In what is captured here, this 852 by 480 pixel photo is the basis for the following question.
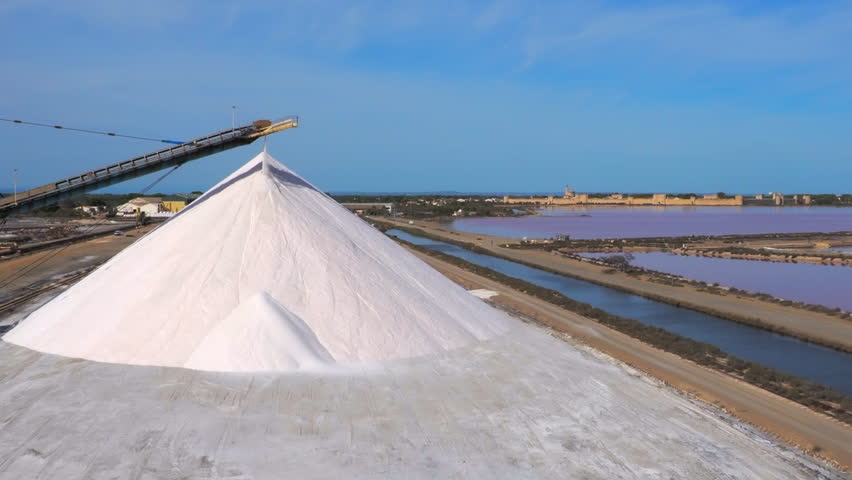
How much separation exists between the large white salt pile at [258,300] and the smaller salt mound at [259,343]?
0.07 feet

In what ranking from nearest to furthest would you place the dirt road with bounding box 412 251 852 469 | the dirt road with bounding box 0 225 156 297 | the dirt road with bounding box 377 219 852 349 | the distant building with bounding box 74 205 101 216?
the dirt road with bounding box 412 251 852 469 < the dirt road with bounding box 377 219 852 349 < the dirt road with bounding box 0 225 156 297 < the distant building with bounding box 74 205 101 216

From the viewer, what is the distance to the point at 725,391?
11.1m

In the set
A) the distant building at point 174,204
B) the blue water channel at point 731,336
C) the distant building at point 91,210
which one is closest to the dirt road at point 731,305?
the blue water channel at point 731,336

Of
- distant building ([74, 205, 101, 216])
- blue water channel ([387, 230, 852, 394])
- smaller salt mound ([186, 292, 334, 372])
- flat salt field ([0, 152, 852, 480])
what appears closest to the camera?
flat salt field ([0, 152, 852, 480])

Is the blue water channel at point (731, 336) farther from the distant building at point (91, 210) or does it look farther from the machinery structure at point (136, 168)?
the distant building at point (91, 210)

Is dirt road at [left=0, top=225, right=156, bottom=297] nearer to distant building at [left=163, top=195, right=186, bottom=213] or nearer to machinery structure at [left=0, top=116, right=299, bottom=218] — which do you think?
machinery structure at [left=0, top=116, right=299, bottom=218]

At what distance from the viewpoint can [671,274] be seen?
100ft

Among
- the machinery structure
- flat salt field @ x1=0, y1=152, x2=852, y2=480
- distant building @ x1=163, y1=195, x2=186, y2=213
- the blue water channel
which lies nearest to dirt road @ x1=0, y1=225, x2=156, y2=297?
the machinery structure

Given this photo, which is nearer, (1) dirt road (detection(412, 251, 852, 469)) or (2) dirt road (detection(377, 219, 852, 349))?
(1) dirt road (detection(412, 251, 852, 469))

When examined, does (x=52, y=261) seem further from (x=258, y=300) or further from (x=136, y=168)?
(x=258, y=300)

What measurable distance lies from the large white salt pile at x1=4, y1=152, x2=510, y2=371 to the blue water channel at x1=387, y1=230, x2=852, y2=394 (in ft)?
23.1

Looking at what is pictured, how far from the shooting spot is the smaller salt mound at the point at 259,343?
9602 millimetres

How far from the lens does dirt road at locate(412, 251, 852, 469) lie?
9.19 meters

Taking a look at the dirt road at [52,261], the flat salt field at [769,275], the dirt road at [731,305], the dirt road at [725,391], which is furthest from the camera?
the flat salt field at [769,275]
